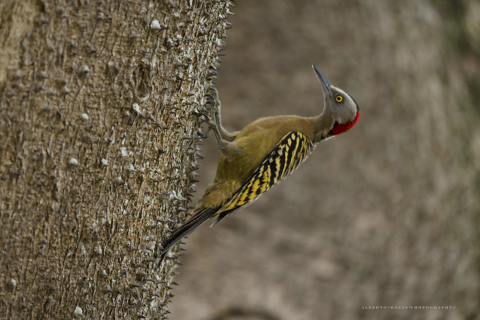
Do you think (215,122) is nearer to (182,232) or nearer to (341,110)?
(182,232)

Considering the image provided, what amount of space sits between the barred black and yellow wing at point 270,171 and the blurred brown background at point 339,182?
2.73 metres

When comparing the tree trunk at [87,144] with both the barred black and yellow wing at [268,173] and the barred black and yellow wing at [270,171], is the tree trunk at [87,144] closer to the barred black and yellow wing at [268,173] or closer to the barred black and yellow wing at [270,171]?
the barred black and yellow wing at [268,173]

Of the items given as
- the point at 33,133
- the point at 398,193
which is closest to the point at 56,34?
the point at 33,133

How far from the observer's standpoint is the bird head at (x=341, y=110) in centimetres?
324

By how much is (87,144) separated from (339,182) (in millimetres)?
4698

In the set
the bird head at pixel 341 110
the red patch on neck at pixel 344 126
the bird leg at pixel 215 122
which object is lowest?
the bird leg at pixel 215 122

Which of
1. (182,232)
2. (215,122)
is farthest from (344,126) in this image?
(182,232)

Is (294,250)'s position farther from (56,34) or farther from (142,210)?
(56,34)

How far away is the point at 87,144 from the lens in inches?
60.8

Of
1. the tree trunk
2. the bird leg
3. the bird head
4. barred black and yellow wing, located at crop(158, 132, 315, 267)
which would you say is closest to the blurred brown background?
the bird head

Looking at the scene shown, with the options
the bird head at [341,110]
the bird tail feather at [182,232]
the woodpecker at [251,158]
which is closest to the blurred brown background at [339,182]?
the bird head at [341,110]

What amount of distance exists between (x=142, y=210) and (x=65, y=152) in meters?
0.44

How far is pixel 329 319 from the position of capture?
19.5 feet

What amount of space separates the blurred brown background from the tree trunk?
395 cm
